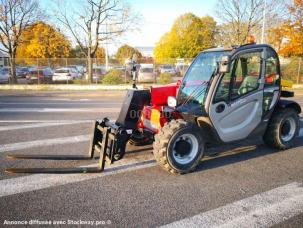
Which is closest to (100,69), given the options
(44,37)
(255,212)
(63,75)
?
(63,75)

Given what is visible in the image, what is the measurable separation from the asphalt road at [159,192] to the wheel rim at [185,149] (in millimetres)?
273

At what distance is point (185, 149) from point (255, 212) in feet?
5.13

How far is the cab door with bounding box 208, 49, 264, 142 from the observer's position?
4945mm

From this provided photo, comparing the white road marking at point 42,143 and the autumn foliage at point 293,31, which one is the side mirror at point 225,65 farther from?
the autumn foliage at point 293,31

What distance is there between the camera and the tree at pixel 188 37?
167ft

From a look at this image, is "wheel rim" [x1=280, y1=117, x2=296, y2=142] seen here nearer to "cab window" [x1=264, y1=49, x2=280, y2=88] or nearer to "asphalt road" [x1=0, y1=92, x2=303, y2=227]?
"asphalt road" [x1=0, y1=92, x2=303, y2=227]

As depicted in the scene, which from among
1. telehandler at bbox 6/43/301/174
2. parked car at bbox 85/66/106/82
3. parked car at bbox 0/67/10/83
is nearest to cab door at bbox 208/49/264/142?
telehandler at bbox 6/43/301/174

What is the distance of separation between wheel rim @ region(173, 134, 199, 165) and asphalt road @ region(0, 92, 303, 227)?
0.27 m

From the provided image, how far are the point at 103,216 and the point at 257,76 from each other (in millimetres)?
3822

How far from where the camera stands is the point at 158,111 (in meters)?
5.00

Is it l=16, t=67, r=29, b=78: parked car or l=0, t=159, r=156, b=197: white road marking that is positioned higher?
l=16, t=67, r=29, b=78: parked car

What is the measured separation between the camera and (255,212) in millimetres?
3572

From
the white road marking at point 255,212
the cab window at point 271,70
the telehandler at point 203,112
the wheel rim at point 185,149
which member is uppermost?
the cab window at point 271,70

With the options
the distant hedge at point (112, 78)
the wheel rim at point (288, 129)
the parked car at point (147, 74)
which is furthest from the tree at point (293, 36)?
the wheel rim at point (288, 129)
